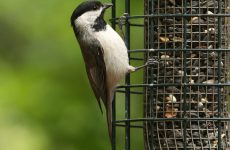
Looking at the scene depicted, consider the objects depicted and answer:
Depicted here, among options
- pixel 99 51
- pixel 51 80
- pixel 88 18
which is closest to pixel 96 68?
pixel 99 51

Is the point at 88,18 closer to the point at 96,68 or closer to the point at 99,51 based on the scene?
the point at 99,51

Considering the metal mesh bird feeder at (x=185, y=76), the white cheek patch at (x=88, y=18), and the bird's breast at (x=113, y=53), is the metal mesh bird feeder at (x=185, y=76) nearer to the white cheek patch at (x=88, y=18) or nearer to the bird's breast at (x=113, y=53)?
the bird's breast at (x=113, y=53)

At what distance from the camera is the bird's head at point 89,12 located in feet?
46.4

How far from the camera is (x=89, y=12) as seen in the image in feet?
46.4

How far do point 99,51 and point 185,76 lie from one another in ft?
3.85

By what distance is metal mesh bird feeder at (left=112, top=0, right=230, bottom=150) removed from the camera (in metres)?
13.6

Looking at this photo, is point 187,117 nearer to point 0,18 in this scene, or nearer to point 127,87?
point 127,87

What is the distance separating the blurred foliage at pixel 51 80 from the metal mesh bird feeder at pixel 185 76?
1.42 m

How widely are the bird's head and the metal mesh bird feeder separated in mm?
588

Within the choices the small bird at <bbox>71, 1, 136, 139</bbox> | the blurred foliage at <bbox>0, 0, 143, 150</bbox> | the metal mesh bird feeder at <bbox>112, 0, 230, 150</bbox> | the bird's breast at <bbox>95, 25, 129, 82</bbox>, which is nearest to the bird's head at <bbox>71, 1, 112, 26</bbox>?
the small bird at <bbox>71, 1, 136, 139</bbox>

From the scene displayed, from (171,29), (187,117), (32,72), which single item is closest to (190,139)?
(187,117)

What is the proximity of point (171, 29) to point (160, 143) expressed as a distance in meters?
1.13

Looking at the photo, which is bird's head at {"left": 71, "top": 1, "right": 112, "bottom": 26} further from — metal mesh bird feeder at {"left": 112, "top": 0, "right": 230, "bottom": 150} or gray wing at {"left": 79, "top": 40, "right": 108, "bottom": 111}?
metal mesh bird feeder at {"left": 112, "top": 0, "right": 230, "bottom": 150}

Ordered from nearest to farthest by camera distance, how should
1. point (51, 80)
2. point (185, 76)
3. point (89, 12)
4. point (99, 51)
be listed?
point (185, 76) < point (89, 12) < point (99, 51) < point (51, 80)
